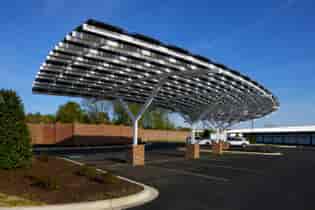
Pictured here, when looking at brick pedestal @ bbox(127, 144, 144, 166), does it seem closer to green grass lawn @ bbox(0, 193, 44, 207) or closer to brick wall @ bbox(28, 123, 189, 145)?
green grass lawn @ bbox(0, 193, 44, 207)

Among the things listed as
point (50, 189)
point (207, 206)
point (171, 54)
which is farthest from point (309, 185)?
point (50, 189)

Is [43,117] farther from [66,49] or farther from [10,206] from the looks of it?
[10,206]

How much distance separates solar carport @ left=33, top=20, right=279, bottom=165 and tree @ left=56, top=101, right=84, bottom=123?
31720 mm

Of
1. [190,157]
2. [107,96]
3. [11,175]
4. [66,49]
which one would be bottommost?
[190,157]

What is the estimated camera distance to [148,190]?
371 inches

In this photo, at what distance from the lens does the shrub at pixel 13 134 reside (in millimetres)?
9727

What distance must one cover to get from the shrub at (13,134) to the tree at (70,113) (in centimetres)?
4489

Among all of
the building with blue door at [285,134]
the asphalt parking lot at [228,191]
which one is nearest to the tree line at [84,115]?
the building with blue door at [285,134]

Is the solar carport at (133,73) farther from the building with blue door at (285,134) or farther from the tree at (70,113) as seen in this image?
the building with blue door at (285,134)

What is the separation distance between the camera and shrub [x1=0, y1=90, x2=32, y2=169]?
973 centimetres

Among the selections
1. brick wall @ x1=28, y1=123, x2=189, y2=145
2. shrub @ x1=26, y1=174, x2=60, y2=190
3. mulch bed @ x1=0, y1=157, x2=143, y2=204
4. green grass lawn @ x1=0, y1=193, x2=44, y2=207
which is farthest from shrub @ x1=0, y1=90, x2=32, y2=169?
brick wall @ x1=28, y1=123, x2=189, y2=145

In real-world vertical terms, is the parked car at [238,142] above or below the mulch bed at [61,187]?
below

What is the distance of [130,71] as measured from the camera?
17.3m

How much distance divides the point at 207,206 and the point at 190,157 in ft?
52.1
